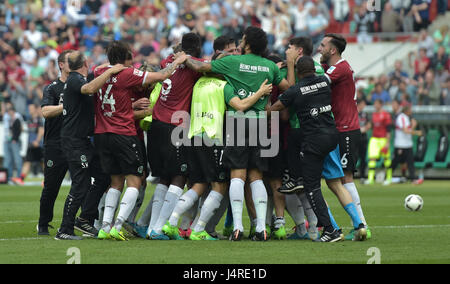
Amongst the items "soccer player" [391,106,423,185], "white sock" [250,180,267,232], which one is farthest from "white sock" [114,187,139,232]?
"soccer player" [391,106,423,185]

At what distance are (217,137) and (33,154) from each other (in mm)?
15780

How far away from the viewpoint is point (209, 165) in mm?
Answer: 11148

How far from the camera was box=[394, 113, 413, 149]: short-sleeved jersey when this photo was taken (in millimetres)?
25141

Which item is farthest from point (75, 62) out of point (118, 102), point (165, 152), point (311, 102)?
point (311, 102)

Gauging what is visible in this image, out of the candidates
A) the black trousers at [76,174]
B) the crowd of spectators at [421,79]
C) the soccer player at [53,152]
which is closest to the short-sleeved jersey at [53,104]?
the soccer player at [53,152]

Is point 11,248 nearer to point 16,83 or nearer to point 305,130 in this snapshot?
point 305,130

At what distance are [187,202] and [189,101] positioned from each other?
133 cm

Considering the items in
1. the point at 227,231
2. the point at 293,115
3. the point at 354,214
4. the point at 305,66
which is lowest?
the point at 227,231

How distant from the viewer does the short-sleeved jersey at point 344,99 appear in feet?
37.3

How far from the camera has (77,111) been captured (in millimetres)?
11219

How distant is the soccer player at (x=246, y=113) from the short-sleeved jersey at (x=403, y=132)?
48.3 feet

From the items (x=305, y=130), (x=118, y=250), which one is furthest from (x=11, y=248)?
(x=305, y=130)

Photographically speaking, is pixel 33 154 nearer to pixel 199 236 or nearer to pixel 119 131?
pixel 119 131

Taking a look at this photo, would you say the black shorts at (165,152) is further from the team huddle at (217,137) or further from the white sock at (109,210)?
the white sock at (109,210)
